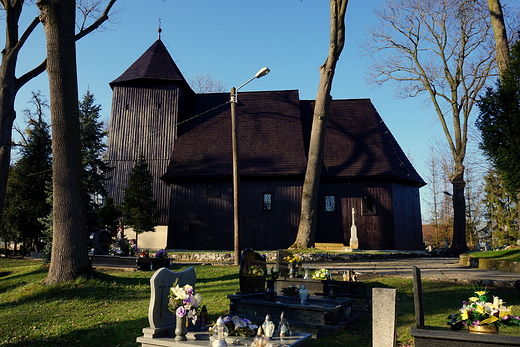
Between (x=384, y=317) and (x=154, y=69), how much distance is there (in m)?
25.9

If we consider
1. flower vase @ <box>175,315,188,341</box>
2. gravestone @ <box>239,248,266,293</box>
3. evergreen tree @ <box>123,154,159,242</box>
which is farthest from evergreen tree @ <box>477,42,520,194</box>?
evergreen tree @ <box>123,154,159,242</box>

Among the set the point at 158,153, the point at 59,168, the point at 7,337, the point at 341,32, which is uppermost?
the point at 341,32

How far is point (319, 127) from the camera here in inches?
801

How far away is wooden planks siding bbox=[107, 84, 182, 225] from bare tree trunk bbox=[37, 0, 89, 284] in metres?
15.1

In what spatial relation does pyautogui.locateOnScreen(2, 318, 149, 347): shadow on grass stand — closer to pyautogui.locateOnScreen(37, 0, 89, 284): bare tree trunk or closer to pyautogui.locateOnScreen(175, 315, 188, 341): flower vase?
pyautogui.locateOnScreen(175, 315, 188, 341): flower vase

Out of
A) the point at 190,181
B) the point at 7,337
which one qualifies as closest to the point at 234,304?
the point at 7,337

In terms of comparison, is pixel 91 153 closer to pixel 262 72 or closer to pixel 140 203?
pixel 140 203

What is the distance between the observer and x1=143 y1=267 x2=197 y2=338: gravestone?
590 centimetres

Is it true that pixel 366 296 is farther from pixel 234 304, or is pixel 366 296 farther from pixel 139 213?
pixel 139 213

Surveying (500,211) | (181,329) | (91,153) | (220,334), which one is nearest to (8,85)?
(91,153)

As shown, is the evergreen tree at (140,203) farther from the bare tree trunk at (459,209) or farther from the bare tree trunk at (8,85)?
the bare tree trunk at (459,209)

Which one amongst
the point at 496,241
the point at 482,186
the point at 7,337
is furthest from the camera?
the point at 482,186

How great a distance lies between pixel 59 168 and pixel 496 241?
33.6m

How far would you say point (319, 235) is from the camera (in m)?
24.0
